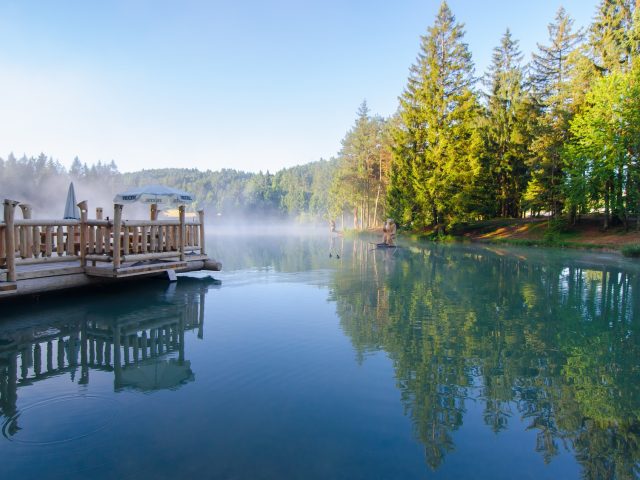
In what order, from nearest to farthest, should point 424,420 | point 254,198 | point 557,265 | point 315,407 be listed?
point 424,420, point 315,407, point 557,265, point 254,198

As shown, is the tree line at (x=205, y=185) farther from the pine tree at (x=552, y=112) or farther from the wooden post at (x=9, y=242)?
the wooden post at (x=9, y=242)

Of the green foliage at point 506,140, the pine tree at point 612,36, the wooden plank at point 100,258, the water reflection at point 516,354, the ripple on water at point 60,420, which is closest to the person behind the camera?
the ripple on water at point 60,420

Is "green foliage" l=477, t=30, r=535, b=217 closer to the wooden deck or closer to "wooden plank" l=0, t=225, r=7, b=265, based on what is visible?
the wooden deck

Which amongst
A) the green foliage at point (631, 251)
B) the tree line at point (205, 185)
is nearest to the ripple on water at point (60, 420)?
the green foliage at point (631, 251)

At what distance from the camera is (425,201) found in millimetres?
37781

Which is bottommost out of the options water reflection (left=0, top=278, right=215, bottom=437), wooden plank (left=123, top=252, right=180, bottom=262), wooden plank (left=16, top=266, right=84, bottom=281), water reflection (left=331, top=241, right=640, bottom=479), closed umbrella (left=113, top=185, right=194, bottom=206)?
water reflection (left=0, top=278, right=215, bottom=437)

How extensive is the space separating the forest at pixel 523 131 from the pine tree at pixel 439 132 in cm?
10

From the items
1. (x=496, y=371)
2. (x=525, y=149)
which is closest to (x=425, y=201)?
(x=525, y=149)

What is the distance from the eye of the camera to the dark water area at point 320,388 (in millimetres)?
3682

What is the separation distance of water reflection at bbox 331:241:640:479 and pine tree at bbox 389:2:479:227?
2377 centimetres

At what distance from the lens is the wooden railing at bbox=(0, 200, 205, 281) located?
896cm

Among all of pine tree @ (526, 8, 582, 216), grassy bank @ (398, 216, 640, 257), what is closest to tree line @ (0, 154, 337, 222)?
grassy bank @ (398, 216, 640, 257)

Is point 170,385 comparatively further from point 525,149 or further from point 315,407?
point 525,149

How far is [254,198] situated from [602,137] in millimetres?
123849
